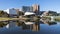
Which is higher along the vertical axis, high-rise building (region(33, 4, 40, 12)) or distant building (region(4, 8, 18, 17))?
high-rise building (region(33, 4, 40, 12))

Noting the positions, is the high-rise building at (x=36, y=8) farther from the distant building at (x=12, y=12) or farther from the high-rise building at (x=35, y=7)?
the distant building at (x=12, y=12)

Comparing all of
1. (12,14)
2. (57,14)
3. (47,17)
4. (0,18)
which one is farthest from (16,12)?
(57,14)

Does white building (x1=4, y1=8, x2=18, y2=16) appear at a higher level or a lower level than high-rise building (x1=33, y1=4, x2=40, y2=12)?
lower

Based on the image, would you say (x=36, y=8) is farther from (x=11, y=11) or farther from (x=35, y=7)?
(x=11, y=11)

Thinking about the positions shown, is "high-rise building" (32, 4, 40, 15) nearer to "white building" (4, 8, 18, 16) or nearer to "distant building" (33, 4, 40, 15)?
"distant building" (33, 4, 40, 15)

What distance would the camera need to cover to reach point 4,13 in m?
5.27

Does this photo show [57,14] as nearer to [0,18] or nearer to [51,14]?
[51,14]

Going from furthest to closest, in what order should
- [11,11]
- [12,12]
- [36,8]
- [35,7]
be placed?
[11,11]
[12,12]
[35,7]
[36,8]

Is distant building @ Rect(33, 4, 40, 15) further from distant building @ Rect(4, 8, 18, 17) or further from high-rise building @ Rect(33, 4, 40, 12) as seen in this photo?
distant building @ Rect(4, 8, 18, 17)

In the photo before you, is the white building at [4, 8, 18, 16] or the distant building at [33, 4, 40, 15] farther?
the white building at [4, 8, 18, 16]

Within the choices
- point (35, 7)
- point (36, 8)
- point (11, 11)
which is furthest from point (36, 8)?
point (11, 11)

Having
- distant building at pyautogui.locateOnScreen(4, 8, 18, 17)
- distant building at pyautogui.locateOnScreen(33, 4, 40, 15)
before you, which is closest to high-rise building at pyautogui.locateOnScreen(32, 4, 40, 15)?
distant building at pyautogui.locateOnScreen(33, 4, 40, 15)

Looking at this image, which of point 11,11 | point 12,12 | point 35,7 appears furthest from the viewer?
point 11,11

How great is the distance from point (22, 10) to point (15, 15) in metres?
0.36
